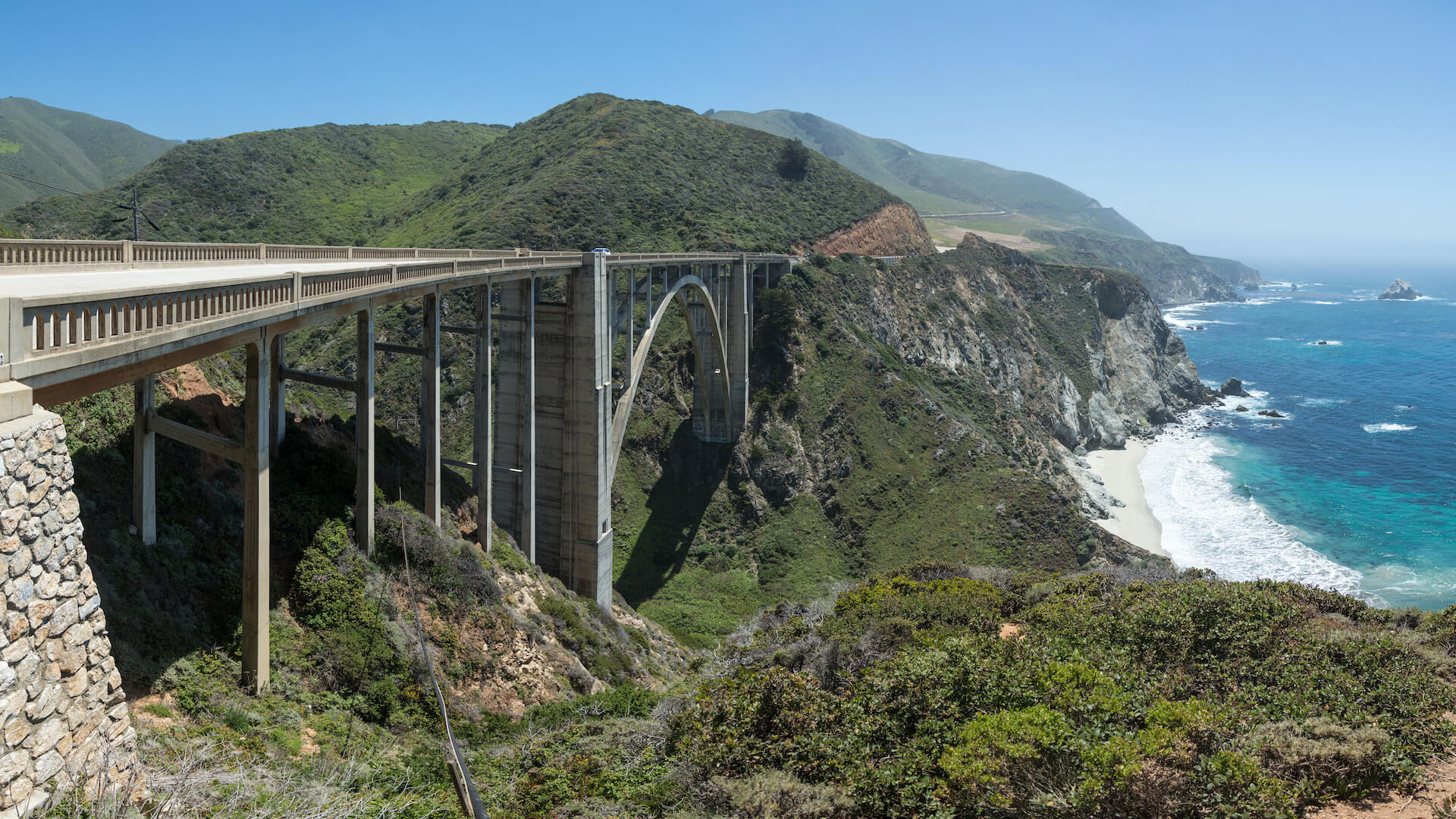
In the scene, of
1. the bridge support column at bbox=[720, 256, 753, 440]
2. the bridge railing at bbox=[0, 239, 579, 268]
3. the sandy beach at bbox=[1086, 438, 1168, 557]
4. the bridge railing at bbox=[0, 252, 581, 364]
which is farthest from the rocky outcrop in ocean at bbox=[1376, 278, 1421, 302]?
the bridge railing at bbox=[0, 252, 581, 364]

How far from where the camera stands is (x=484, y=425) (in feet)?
73.4

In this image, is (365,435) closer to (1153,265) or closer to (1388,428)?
(1388,428)

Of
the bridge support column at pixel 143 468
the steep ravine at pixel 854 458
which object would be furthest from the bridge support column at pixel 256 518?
the steep ravine at pixel 854 458

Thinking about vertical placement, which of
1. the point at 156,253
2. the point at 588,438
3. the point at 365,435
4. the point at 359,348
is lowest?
the point at 588,438

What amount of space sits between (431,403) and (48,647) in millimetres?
13028

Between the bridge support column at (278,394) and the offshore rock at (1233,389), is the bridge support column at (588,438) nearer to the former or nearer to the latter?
the bridge support column at (278,394)

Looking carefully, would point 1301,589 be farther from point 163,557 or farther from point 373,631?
point 163,557

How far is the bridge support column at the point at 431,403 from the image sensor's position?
18.9 metres

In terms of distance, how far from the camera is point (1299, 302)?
609 feet

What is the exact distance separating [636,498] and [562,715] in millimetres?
27757

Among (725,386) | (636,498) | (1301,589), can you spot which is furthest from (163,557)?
(725,386)

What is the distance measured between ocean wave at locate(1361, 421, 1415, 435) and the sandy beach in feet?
66.8


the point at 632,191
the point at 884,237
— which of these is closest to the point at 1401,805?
the point at 632,191

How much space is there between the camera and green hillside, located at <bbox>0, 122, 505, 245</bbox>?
60.6m
